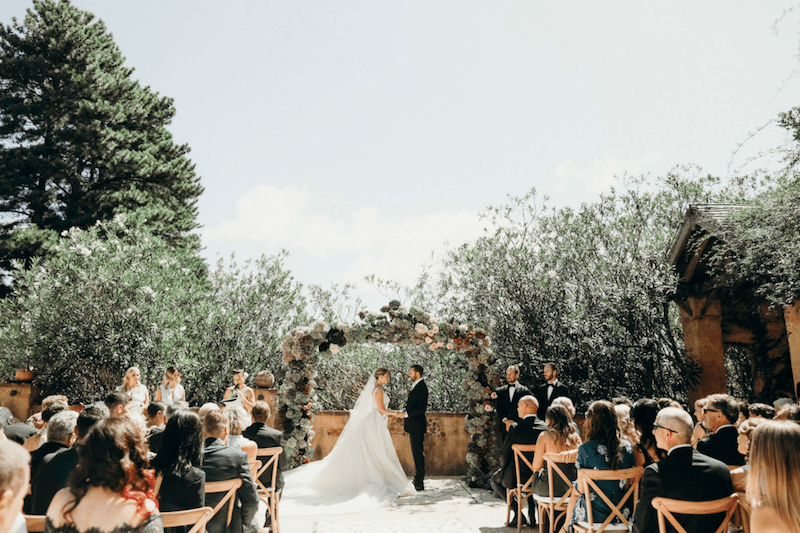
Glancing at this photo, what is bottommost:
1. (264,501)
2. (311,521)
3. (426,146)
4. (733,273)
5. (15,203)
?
(311,521)

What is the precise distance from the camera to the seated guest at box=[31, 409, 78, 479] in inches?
141

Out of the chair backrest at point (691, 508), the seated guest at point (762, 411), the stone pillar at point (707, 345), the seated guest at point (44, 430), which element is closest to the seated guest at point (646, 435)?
the chair backrest at point (691, 508)

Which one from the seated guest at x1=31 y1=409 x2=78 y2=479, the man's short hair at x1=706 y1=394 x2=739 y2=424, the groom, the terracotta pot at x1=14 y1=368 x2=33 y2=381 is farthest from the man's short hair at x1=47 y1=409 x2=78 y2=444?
the terracotta pot at x1=14 y1=368 x2=33 y2=381

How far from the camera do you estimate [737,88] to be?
7891mm

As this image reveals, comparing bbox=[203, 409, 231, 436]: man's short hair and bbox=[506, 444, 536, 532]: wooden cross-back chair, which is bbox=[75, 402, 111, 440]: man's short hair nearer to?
bbox=[203, 409, 231, 436]: man's short hair

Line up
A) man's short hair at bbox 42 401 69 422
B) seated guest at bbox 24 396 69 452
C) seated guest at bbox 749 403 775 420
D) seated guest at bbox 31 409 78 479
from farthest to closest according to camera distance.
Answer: seated guest at bbox 749 403 775 420 → man's short hair at bbox 42 401 69 422 → seated guest at bbox 24 396 69 452 → seated guest at bbox 31 409 78 479

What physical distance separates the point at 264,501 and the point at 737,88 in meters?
8.43

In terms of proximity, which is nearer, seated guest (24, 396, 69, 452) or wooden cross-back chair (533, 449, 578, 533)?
seated guest (24, 396, 69, 452)

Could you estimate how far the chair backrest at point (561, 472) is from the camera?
15.6 ft

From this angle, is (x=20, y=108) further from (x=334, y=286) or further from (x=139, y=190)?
(x=334, y=286)

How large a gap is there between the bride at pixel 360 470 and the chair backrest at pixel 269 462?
2374 mm

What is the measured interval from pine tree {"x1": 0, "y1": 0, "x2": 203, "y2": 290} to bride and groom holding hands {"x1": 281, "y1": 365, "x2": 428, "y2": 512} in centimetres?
1252

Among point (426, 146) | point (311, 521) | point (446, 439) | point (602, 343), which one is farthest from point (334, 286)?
point (311, 521)

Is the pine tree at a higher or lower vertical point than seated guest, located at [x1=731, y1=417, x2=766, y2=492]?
higher
